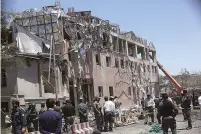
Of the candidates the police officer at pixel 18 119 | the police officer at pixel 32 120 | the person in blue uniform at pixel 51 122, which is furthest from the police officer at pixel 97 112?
the person in blue uniform at pixel 51 122

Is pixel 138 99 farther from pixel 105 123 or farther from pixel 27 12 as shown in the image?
pixel 105 123

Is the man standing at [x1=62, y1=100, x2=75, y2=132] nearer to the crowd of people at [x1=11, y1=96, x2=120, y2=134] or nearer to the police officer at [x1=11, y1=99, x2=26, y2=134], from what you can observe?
the crowd of people at [x1=11, y1=96, x2=120, y2=134]

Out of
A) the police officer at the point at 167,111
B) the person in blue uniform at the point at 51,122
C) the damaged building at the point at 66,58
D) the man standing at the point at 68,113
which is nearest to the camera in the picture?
the person in blue uniform at the point at 51,122

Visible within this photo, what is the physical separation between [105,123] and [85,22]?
Answer: 18897 mm

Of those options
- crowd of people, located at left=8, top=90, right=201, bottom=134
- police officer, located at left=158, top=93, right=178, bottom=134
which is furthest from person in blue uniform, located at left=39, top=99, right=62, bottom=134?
police officer, located at left=158, top=93, right=178, bottom=134

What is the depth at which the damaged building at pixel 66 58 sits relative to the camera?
2863cm

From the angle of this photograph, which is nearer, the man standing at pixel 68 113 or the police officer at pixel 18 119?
the police officer at pixel 18 119

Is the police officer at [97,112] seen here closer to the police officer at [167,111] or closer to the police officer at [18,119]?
the police officer at [167,111]

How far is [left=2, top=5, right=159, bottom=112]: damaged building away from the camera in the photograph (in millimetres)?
28628

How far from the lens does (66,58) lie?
1281 inches

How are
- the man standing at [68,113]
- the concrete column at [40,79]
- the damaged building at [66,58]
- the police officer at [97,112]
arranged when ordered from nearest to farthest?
the man standing at [68,113] → the police officer at [97,112] → the damaged building at [66,58] → the concrete column at [40,79]

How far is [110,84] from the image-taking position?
40031mm

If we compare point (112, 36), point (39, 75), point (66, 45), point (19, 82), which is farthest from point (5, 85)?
point (112, 36)

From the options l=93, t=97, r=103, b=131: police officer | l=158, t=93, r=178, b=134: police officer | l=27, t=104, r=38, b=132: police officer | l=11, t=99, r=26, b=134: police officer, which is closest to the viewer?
l=11, t=99, r=26, b=134: police officer
